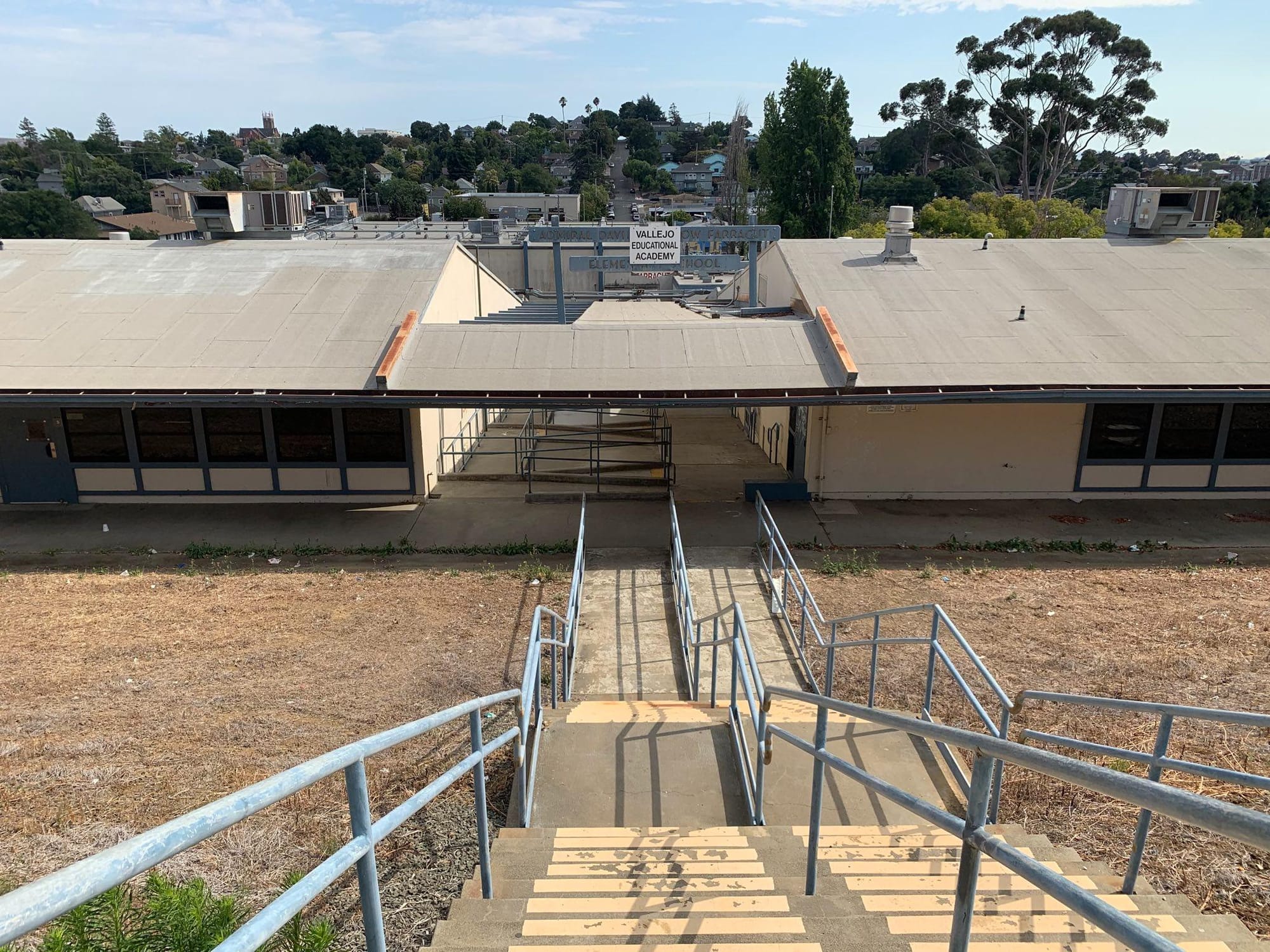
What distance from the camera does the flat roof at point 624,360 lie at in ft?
46.9

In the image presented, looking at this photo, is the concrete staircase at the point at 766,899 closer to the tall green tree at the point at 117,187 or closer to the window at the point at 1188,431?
the window at the point at 1188,431

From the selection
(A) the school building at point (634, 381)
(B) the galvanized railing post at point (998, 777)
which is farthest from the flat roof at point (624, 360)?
(B) the galvanized railing post at point (998, 777)

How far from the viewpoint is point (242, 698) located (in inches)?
343

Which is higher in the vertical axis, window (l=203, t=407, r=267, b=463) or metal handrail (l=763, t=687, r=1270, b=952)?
metal handrail (l=763, t=687, r=1270, b=952)

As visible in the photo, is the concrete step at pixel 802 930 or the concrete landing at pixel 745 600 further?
the concrete landing at pixel 745 600

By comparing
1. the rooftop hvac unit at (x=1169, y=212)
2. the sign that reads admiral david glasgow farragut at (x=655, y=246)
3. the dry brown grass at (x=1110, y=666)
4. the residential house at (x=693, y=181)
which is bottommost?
the dry brown grass at (x=1110, y=666)

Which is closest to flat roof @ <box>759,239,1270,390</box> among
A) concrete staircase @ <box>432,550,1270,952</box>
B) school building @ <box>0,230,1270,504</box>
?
school building @ <box>0,230,1270,504</box>

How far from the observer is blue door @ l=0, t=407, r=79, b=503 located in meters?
15.3

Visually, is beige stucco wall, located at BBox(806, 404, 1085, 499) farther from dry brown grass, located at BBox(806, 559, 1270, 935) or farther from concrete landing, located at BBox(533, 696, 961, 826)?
concrete landing, located at BBox(533, 696, 961, 826)

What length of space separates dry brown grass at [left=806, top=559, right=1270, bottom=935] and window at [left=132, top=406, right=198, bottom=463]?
1142 centimetres

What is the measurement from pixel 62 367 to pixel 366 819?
1528cm

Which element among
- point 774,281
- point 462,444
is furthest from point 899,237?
point 462,444

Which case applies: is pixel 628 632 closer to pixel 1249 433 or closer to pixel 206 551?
pixel 206 551

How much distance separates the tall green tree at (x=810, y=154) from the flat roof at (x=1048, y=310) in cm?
4046
